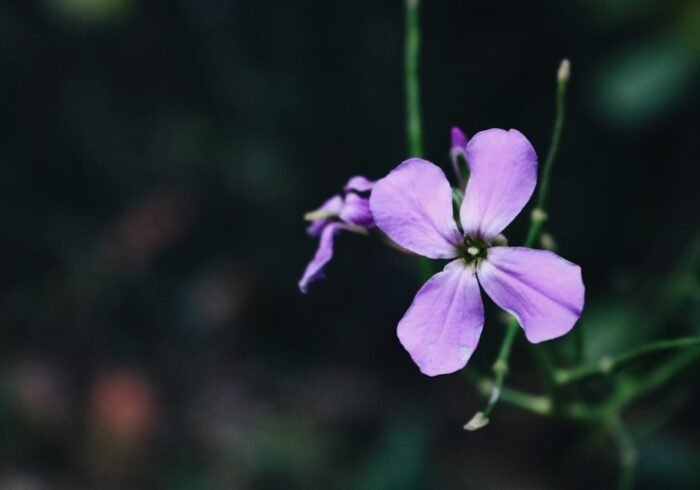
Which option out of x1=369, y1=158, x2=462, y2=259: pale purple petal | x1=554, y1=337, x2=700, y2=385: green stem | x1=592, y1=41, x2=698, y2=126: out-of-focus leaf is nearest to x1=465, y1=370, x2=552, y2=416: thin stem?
x1=554, y1=337, x2=700, y2=385: green stem

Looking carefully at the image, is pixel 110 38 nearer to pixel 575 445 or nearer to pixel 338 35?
pixel 338 35

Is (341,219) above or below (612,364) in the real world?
above

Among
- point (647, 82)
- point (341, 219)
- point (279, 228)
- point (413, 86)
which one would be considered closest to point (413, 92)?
point (413, 86)

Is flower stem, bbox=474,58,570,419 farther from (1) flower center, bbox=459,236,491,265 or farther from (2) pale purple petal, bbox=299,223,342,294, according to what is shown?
(2) pale purple petal, bbox=299,223,342,294

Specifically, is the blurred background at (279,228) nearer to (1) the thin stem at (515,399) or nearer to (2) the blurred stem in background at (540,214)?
(1) the thin stem at (515,399)

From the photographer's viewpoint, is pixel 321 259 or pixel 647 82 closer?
pixel 321 259

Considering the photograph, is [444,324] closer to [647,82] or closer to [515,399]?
[515,399]

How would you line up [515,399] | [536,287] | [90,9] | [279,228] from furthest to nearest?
[279,228] < [90,9] < [515,399] < [536,287]

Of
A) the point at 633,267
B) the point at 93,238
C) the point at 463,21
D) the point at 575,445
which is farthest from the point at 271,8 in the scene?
the point at 575,445
